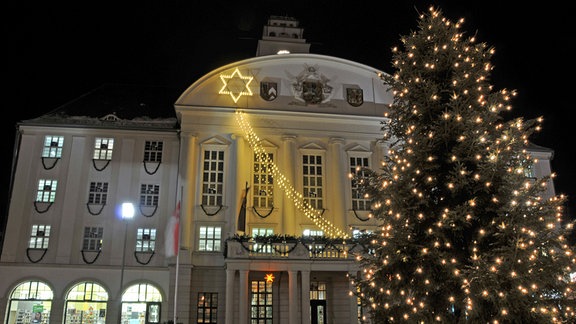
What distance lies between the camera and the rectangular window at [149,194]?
92.0 feet

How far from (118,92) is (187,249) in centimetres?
1362

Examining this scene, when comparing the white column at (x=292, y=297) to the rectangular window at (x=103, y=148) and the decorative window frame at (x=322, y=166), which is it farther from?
the rectangular window at (x=103, y=148)

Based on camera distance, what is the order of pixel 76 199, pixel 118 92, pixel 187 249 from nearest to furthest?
pixel 187 249 → pixel 76 199 → pixel 118 92

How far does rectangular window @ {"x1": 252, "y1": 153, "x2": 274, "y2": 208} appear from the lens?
2759 centimetres

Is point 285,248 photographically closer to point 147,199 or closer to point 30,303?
point 147,199

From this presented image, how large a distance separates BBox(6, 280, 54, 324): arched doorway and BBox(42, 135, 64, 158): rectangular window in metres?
7.11

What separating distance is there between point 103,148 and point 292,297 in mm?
14144

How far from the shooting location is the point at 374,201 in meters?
12.1

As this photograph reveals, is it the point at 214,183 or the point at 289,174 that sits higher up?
the point at 289,174

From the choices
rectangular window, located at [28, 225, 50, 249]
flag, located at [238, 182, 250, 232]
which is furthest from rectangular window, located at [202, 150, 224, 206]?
rectangular window, located at [28, 225, 50, 249]

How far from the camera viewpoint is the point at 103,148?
94.7ft

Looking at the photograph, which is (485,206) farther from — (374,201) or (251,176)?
(251,176)

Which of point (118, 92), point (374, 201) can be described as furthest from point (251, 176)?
point (374, 201)

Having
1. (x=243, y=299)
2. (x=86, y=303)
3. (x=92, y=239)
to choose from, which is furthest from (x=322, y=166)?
(x=86, y=303)
